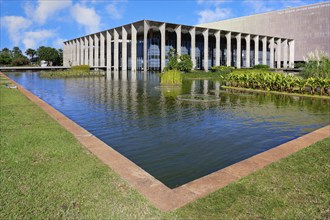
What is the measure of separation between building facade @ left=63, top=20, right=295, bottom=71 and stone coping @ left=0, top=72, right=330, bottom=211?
1699 inches

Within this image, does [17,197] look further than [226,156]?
No

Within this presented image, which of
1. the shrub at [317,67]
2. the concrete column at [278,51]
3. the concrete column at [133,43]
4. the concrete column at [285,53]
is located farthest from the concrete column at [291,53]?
the shrub at [317,67]

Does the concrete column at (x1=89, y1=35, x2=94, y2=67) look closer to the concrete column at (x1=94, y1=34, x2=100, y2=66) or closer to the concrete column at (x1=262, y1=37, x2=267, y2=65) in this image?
the concrete column at (x1=94, y1=34, x2=100, y2=66)

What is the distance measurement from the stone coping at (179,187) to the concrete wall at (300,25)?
73029 mm

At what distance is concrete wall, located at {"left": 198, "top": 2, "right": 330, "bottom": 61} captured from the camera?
68.4m

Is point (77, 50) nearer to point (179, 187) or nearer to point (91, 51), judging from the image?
point (91, 51)

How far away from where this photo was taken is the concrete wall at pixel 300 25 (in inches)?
2694

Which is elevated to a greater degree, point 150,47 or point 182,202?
point 150,47

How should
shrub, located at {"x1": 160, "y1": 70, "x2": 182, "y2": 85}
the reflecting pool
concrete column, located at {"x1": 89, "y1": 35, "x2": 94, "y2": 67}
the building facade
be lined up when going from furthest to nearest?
1. concrete column, located at {"x1": 89, "y1": 35, "x2": 94, "y2": 67}
2. the building facade
3. shrub, located at {"x1": 160, "y1": 70, "x2": 182, "y2": 85}
4. the reflecting pool

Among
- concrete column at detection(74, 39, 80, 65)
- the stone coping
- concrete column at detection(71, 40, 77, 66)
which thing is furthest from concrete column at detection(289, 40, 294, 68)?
Result: the stone coping

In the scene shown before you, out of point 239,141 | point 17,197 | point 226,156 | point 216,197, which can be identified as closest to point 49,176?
point 17,197

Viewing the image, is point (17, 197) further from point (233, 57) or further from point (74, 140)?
point (233, 57)

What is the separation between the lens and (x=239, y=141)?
6.79 metres

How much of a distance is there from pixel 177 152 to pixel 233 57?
2740 inches
